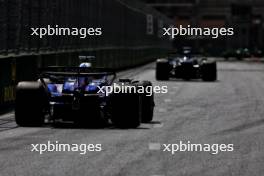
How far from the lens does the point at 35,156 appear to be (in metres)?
10.6

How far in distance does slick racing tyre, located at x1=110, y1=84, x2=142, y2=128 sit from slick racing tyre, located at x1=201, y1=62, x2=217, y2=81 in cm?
1968

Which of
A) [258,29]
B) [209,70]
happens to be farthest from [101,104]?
[258,29]

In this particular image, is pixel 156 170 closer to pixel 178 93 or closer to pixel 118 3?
pixel 178 93

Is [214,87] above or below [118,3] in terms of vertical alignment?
below

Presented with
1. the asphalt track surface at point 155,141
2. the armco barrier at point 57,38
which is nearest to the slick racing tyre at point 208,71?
the armco barrier at point 57,38

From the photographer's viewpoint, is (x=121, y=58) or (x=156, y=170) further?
(x=121, y=58)

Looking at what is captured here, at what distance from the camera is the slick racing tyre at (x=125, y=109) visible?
45.9 ft

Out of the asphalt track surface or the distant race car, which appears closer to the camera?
the asphalt track surface

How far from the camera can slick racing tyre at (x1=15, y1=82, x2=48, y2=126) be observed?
45.7 feet

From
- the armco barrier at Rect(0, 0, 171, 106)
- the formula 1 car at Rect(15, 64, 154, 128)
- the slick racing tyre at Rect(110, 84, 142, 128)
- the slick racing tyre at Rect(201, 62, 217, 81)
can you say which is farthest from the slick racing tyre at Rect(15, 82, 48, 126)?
the slick racing tyre at Rect(201, 62, 217, 81)

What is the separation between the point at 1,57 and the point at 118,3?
28.0 meters

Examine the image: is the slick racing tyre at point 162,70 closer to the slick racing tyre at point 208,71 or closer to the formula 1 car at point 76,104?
the slick racing tyre at point 208,71

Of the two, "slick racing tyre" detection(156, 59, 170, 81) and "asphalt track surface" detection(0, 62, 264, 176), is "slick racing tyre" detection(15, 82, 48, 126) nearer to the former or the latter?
"asphalt track surface" detection(0, 62, 264, 176)

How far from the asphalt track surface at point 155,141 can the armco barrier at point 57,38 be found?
8.27ft
